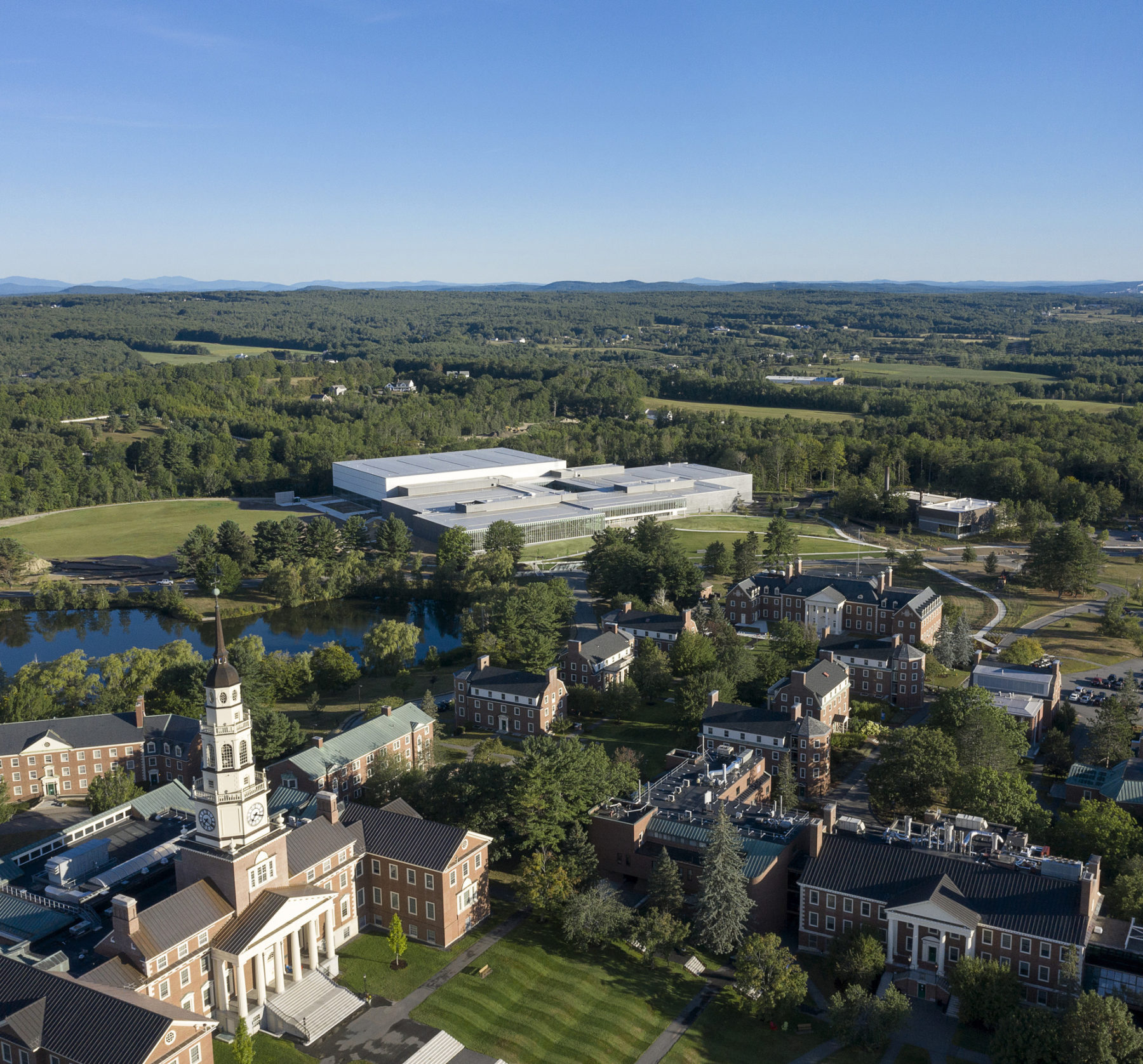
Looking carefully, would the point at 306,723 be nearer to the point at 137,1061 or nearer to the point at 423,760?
the point at 423,760

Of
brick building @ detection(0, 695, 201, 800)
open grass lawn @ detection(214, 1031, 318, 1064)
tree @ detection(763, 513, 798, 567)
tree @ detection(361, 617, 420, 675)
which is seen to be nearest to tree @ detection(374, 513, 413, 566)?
tree @ detection(361, 617, 420, 675)

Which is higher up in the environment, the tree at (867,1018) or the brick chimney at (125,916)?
the brick chimney at (125,916)

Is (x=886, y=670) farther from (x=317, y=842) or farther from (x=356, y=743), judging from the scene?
(x=317, y=842)

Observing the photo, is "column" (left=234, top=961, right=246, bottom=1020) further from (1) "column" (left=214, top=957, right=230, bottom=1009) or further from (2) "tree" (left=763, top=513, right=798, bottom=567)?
(2) "tree" (left=763, top=513, right=798, bottom=567)

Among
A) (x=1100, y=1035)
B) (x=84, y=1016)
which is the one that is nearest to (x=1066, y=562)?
(x=1100, y=1035)

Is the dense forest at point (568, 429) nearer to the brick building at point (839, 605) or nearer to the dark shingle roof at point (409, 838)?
the brick building at point (839, 605)

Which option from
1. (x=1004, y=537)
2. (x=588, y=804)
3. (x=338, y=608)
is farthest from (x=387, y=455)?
(x=588, y=804)

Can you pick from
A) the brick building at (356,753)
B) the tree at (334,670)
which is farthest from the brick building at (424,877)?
the tree at (334,670)
